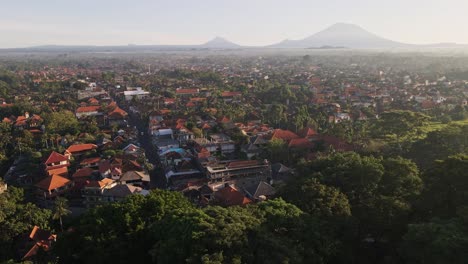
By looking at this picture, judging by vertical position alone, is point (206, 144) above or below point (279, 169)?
above

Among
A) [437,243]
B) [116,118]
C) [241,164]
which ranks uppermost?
[437,243]

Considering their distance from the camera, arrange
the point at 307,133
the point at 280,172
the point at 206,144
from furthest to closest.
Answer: the point at 307,133 → the point at 206,144 → the point at 280,172

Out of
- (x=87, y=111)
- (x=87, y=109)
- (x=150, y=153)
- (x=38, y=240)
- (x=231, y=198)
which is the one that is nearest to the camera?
(x=38, y=240)

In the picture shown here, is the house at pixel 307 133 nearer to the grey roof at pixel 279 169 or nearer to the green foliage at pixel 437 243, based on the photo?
the grey roof at pixel 279 169

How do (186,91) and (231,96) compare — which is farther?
(186,91)

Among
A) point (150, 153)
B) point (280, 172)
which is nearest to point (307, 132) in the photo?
point (280, 172)

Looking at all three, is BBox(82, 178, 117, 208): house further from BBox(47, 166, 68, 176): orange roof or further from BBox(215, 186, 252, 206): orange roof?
BBox(215, 186, 252, 206): orange roof

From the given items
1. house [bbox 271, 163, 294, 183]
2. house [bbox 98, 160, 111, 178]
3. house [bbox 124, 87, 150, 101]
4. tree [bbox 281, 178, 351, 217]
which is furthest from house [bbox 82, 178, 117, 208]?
house [bbox 124, 87, 150, 101]

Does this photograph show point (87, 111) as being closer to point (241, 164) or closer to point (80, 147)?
point (80, 147)
